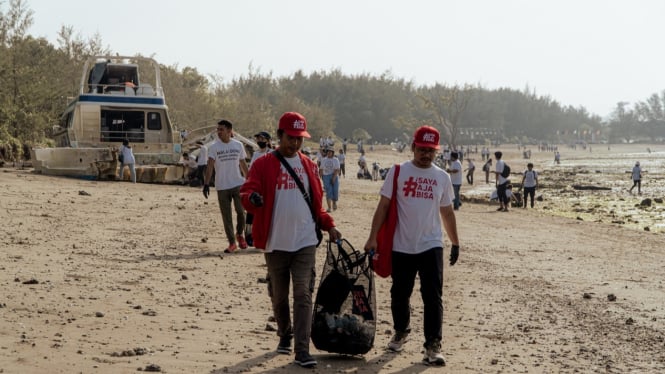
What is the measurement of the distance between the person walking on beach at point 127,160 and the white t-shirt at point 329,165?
26.6 ft

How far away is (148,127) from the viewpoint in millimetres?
29672

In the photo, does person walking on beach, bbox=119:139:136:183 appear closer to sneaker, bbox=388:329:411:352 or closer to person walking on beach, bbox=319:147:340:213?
person walking on beach, bbox=319:147:340:213

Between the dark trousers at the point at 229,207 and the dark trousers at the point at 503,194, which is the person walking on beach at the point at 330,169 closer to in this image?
the dark trousers at the point at 503,194

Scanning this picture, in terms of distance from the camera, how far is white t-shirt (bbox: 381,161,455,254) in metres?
6.93

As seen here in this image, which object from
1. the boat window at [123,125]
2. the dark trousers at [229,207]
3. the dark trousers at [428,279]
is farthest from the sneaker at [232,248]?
the boat window at [123,125]

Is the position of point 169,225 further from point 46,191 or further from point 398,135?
point 398,135

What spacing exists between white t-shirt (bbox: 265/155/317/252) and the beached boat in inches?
838

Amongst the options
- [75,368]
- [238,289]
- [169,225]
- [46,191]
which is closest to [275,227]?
[75,368]

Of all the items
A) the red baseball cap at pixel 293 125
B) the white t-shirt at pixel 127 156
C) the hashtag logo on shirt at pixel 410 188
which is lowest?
the white t-shirt at pixel 127 156

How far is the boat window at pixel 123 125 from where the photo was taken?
29312mm

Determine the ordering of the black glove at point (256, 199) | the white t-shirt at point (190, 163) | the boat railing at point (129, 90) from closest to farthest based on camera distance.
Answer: the black glove at point (256, 199), the white t-shirt at point (190, 163), the boat railing at point (129, 90)

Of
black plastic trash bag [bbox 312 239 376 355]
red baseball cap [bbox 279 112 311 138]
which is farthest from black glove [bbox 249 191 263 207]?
black plastic trash bag [bbox 312 239 376 355]

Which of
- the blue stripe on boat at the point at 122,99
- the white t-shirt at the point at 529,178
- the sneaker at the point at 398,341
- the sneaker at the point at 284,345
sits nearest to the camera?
the sneaker at the point at 284,345

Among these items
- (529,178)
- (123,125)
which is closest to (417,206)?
(529,178)
